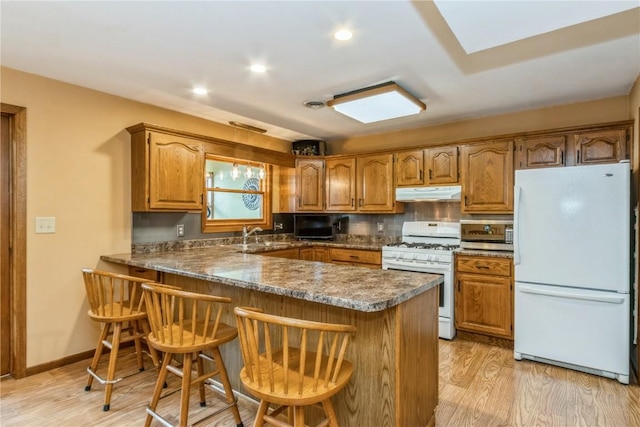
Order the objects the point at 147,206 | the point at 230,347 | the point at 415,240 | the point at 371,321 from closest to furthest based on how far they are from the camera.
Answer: the point at 371,321, the point at 230,347, the point at 147,206, the point at 415,240

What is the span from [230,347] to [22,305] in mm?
1741

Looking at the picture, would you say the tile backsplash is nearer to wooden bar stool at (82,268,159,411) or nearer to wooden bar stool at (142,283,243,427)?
wooden bar stool at (82,268,159,411)

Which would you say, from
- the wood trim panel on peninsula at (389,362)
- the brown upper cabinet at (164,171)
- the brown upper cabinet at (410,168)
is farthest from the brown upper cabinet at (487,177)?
the brown upper cabinet at (164,171)

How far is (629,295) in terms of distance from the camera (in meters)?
2.66

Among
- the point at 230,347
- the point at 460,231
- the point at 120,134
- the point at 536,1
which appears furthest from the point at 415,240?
the point at 120,134

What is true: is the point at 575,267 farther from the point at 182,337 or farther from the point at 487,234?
the point at 182,337

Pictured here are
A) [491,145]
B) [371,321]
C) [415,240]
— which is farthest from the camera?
[415,240]

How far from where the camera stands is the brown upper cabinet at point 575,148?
3.10 meters

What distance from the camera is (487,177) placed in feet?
12.1

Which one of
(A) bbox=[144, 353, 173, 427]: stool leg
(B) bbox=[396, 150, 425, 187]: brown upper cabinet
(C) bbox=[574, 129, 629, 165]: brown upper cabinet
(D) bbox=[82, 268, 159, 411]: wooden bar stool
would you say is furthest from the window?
(C) bbox=[574, 129, 629, 165]: brown upper cabinet

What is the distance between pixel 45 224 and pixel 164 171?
3.35 feet

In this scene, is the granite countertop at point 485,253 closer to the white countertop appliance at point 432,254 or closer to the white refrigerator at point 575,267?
the white countertop appliance at point 432,254

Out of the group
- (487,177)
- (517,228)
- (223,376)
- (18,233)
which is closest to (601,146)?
(487,177)

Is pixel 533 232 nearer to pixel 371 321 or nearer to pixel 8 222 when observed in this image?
pixel 371 321
